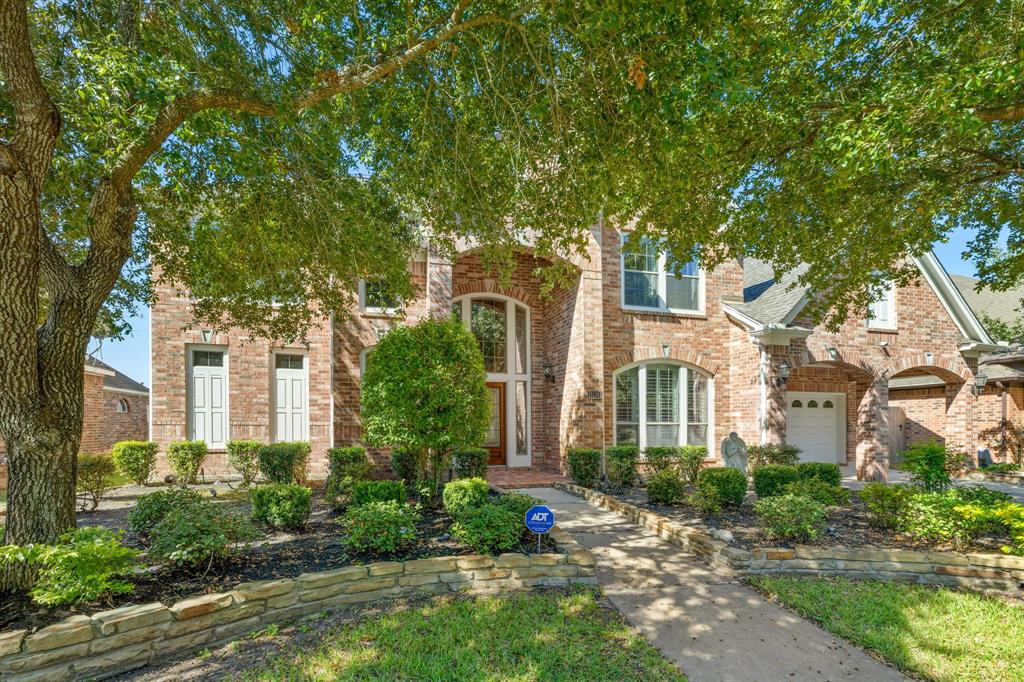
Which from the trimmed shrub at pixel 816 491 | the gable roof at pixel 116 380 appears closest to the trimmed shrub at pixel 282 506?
the trimmed shrub at pixel 816 491

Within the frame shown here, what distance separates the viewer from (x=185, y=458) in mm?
9156

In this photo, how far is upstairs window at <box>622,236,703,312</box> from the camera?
1141 centimetres

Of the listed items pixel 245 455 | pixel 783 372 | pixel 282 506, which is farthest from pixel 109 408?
pixel 783 372

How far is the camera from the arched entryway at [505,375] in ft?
39.3

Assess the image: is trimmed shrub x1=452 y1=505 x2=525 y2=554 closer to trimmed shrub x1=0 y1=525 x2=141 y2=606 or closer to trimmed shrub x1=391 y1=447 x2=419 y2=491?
trimmed shrub x1=0 y1=525 x2=141 y2=606

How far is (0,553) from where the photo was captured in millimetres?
3367

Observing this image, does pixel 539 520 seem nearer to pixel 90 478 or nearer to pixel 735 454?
pixel 735 454

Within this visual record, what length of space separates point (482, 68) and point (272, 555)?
536 centimetres

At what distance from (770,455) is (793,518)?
529 centimetres

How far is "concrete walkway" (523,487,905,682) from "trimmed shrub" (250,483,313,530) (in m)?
3.41

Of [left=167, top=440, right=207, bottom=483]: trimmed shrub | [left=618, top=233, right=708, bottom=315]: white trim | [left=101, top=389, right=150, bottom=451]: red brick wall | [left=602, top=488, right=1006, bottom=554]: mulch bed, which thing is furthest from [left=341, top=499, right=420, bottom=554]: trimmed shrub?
[left=101, top=389, right=150, bottom=451]: red brick wall

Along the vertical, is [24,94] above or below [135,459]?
above

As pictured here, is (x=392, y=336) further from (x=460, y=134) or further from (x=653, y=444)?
(x=653, y=444)

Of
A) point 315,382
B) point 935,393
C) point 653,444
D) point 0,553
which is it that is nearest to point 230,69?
point 0,553
